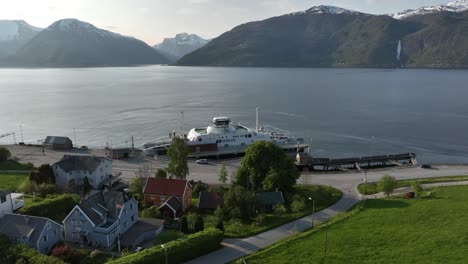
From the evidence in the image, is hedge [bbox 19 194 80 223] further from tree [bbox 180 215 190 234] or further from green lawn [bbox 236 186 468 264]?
green lawn [bbox 236 186 468 264]

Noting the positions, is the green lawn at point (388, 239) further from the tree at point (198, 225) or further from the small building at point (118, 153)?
the small building at point (118, 153)

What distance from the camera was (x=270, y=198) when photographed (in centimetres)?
4962

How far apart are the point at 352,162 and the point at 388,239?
4410cm

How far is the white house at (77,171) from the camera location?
191 feet

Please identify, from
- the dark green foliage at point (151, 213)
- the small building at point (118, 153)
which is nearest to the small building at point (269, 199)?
the dark green foliage at point (151, 213)

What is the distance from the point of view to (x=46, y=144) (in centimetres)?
8731

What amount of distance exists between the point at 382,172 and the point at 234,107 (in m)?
90.2

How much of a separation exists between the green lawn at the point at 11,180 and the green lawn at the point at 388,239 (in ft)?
128

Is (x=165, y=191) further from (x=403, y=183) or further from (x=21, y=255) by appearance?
(x=403, y=183)

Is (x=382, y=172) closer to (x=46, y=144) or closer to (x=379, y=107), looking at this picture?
(x=46, y=144)

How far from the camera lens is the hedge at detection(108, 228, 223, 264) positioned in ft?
103

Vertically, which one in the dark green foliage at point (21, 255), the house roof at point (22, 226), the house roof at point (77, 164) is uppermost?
the house roof at point (77, 164)

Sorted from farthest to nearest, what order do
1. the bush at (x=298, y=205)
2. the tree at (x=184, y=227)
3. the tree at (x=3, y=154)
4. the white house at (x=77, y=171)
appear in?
1. the tree at (x=3, y=154)
2. the white house at (x=77, y=171)
3. the bush at (x=298, y=205)
4. the tree at (x=184, y=227)

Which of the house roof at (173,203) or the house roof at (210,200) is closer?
the house roof at (173,203)
